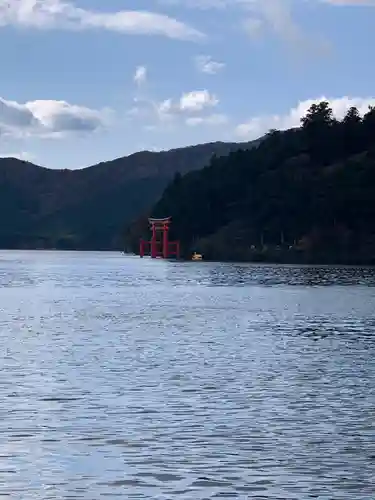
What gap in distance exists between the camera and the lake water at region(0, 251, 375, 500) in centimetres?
1784

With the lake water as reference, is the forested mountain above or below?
above

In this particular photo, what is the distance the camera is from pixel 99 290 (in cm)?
8488

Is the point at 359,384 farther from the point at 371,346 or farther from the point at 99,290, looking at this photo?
the point at 99,290

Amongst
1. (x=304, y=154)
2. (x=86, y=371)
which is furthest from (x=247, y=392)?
(x=304, y=154)

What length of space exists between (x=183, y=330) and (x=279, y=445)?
26253mm

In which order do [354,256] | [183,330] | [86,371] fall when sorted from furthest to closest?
[354,256], [183,330], [86,371]

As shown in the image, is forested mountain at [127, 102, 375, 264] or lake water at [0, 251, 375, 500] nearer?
lake water at [0, 251, 375, 500]

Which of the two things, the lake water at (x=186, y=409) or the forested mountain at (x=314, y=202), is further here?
the forested mountain at (x=314, y=202)

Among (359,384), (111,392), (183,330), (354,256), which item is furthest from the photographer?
(354,256)

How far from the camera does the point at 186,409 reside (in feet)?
81.0

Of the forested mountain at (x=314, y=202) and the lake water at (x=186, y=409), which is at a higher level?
the forested mountain at (x=314, y=202)

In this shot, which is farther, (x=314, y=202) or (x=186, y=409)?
(x=314, y=202)

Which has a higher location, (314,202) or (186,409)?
(314,202)

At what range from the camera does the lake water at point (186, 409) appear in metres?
17.8
